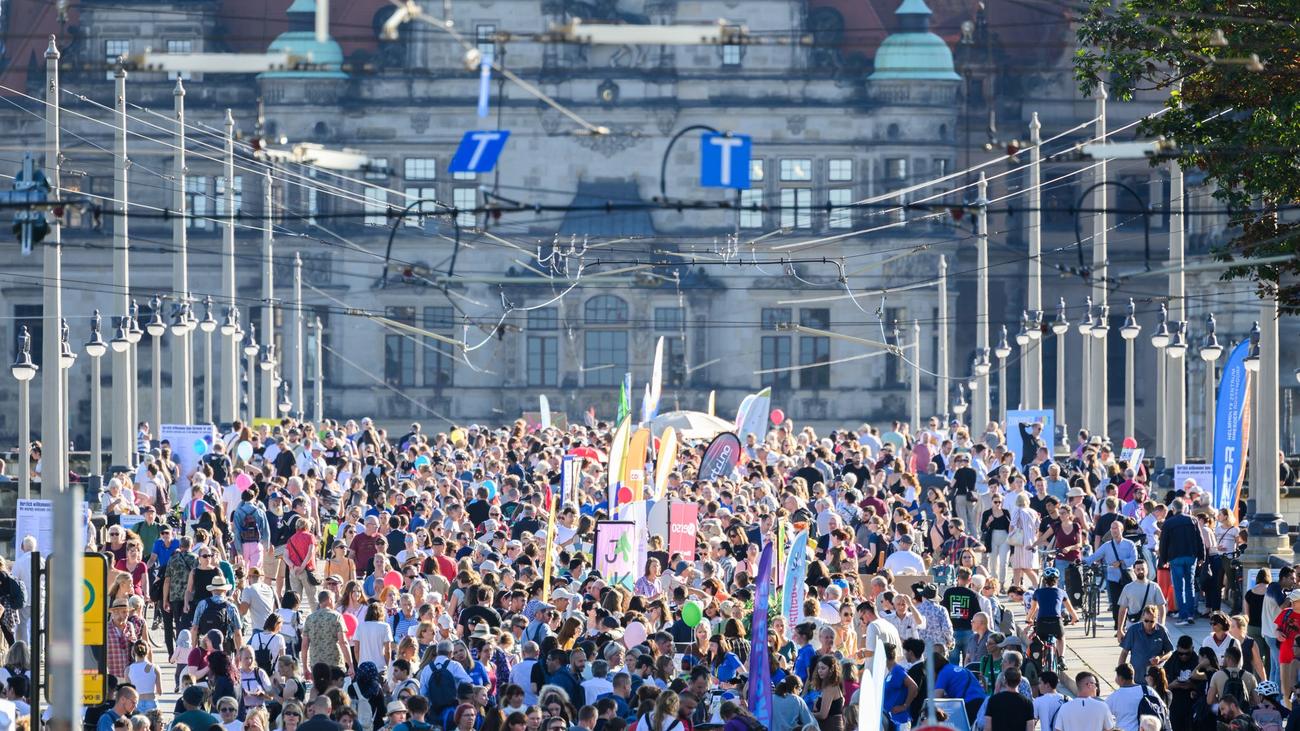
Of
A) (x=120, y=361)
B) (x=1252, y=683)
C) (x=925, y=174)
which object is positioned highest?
(x=925, y=174)

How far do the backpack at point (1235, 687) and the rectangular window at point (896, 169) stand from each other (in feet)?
160

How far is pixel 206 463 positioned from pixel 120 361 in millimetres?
4923

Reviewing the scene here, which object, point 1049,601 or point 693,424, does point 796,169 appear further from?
point 1049,601

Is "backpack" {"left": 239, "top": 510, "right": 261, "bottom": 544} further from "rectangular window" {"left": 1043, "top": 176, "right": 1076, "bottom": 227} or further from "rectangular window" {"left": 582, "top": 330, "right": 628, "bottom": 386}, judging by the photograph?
"rectangular window" {"left": 1043, "top": 176, "right": 1076, "bottom": 227}

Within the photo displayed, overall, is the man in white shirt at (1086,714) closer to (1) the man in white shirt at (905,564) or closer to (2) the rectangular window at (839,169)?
(1) the man in white shirt at (905,564)

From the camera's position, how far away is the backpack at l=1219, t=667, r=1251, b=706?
717 inches

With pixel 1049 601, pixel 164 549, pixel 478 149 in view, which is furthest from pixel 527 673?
pixel 164 549

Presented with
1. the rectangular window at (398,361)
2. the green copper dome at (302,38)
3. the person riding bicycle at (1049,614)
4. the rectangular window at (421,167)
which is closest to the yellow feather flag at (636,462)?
the person riding bicycle at (1049,614)

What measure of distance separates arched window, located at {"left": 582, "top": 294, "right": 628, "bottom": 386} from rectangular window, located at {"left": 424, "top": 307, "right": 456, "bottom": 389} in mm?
3469

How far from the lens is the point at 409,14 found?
16703 mm

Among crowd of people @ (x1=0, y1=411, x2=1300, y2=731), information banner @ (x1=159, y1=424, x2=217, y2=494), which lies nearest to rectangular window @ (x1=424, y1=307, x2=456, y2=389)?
information banner @ (x1=159, y1=424, x2=217, y2=494)

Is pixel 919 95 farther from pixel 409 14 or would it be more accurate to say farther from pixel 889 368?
pixel 409 14

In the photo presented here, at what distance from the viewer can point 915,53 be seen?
6762 cm

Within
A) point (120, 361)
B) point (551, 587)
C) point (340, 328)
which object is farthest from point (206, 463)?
point (340, 328)
